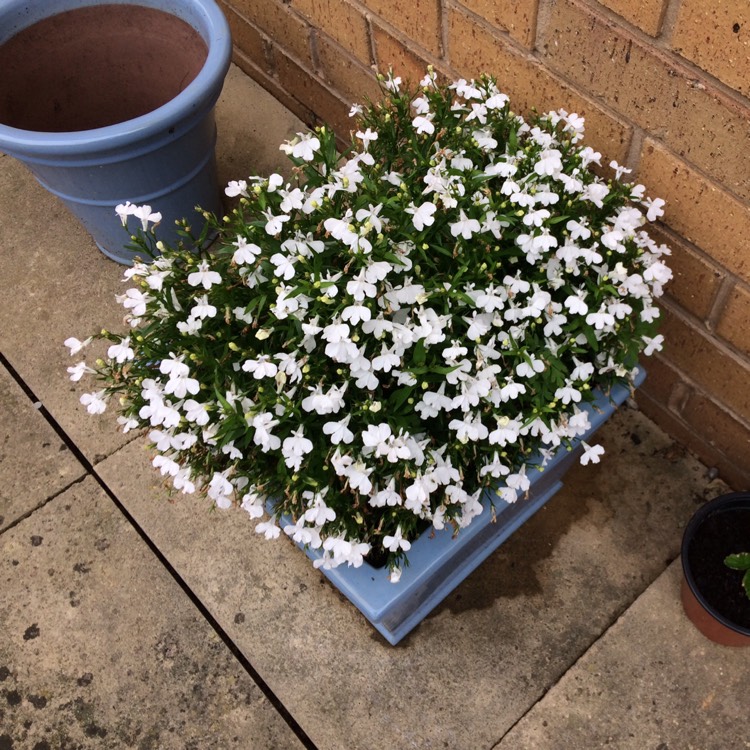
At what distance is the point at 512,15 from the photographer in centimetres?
159

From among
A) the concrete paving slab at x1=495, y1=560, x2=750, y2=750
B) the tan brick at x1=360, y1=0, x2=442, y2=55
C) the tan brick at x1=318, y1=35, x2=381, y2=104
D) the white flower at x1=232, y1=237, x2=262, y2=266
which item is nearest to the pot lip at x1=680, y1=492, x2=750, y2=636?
the concrete paving slab at x1=495, y1=560, x2=750, y2=750

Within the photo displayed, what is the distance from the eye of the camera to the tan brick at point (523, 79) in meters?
1.57

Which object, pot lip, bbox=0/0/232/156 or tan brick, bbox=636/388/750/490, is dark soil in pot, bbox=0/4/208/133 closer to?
pot lip, bbox=0/0/232/156

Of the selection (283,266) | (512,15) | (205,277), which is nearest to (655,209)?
(512,15)

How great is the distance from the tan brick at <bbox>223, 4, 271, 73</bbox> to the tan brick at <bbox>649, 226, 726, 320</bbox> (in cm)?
156

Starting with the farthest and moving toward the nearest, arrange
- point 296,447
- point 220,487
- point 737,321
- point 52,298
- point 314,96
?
point 314,96
point 52,298
point 737,321
point 220,487
point 296,447

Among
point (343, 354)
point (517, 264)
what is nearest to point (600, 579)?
point (517, 264)

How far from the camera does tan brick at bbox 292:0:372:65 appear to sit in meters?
2.05

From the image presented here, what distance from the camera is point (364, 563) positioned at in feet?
5.03

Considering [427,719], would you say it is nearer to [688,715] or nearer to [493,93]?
[688,715]

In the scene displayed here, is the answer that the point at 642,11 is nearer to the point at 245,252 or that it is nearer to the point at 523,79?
the point at 523,79

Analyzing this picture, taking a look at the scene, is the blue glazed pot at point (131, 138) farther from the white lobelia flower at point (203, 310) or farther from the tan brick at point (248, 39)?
the white lobelia flower at point (203, 310)

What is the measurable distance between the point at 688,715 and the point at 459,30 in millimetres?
1579

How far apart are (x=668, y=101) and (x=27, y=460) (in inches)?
69.8
